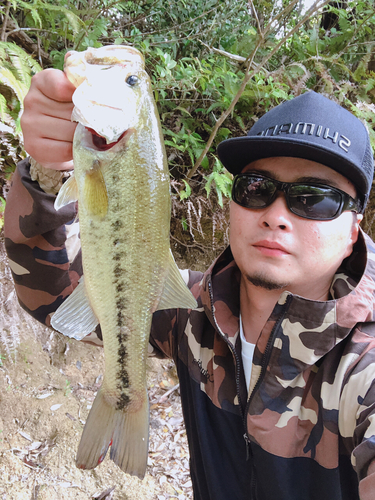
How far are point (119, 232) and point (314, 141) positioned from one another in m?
1.14

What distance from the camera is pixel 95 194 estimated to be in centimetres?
142

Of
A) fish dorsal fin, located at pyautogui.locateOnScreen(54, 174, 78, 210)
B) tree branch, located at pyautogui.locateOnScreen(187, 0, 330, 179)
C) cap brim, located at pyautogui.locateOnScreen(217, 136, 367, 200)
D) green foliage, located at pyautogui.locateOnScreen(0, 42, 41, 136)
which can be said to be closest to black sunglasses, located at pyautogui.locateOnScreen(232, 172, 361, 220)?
cap brim, located at pyautogui.locateOnScreen(217, 136, 367, 200)

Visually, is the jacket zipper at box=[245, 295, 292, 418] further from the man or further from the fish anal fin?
the fish anal fin

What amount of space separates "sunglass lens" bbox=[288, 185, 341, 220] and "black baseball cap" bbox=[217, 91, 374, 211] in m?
0.15

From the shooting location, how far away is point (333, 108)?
1990mm

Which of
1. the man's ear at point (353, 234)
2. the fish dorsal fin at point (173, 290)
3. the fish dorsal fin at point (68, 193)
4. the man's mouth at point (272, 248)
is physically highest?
the fish dorsal fin at point (68, 193)

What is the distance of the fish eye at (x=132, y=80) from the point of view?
1.50m

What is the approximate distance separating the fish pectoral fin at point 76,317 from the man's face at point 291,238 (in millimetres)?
890

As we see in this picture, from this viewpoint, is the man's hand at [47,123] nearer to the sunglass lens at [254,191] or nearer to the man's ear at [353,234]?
the sunglass lens at [254,191]

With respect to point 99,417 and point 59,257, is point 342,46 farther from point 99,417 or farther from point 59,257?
point 99,417

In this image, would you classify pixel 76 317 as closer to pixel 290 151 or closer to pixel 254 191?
pixel 254 191

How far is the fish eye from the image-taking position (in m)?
1.50

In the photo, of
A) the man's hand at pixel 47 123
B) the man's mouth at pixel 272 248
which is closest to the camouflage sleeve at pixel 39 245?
the man's hand at pixel 47 123

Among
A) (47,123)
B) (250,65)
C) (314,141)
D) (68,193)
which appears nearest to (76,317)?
(68,193)
